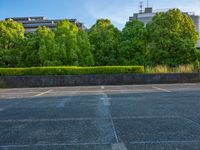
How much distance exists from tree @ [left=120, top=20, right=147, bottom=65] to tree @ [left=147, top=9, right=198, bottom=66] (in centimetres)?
57

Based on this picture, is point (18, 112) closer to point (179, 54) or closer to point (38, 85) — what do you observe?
point (38, 85)

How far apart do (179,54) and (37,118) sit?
49.4 feet

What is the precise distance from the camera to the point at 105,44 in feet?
64.0

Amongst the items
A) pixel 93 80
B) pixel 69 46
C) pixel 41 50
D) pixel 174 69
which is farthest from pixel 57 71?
pixel 174 69

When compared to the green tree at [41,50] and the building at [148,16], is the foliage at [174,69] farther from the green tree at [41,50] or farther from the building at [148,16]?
the building at [148,16]

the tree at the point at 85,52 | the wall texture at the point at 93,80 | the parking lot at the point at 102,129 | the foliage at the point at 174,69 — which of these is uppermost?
the tree at the point at 85,52

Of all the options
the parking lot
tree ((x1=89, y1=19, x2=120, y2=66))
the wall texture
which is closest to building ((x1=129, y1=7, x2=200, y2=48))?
tree ((x1=89, y1=19, x2=120, y2=66))

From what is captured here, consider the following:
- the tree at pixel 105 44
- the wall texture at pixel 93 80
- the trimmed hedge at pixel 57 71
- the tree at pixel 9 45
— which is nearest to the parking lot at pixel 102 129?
the wall texture at pixel 93 80

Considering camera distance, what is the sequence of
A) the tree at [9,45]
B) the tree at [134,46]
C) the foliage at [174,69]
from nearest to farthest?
the foliage at [174,69] < the tree at [134,46] < the tree at [9,45]

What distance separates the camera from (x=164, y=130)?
A: 12.7 feet

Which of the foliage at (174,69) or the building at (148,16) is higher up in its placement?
the building at (148,16)

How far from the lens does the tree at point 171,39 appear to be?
17.8 meters

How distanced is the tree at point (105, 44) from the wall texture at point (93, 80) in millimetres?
4152

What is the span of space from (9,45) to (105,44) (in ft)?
28.6
